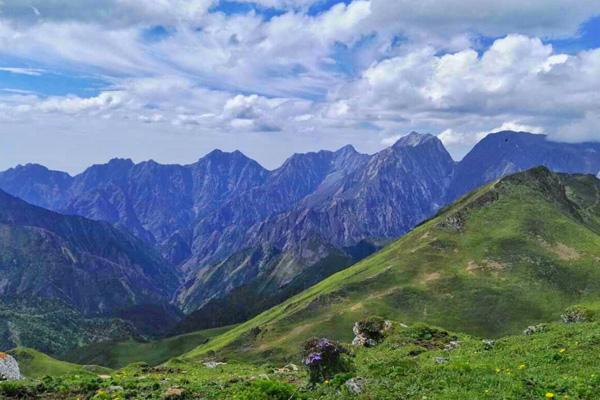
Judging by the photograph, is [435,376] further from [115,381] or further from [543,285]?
[543,285]

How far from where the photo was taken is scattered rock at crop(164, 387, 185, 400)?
26.1m

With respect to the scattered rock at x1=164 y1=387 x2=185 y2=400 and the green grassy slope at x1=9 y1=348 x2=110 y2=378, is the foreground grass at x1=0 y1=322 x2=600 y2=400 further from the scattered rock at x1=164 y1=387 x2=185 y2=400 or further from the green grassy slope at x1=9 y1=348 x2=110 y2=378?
the green grassy slope at x1=9 y1=348 x2=110 y2=378

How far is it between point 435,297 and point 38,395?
176628 mm

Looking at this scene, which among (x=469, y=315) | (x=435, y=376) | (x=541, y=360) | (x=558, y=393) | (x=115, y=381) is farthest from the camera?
(x=469, y=315)

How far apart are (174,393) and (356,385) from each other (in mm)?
9432

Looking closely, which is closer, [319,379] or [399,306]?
[319,379]

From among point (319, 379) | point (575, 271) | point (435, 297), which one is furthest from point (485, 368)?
point (575, 271)

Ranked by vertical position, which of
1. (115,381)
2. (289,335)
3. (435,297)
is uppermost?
(115,381)

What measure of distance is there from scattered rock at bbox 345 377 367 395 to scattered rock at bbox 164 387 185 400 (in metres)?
8.61

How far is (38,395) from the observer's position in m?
27.3

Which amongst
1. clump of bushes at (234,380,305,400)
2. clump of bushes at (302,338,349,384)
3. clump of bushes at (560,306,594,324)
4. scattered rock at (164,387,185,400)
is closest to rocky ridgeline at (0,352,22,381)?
scattered rock at (164,387,185,400)

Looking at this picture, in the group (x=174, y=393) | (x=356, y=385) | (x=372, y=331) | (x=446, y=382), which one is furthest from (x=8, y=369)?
(x=372, y=331)

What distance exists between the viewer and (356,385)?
23.9 meters

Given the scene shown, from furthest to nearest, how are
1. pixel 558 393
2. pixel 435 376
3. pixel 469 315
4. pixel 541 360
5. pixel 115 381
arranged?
pixel 469 315 → pixel 115 381 → pixel 541 360 → pixel 435 376 → pixel 558 393
